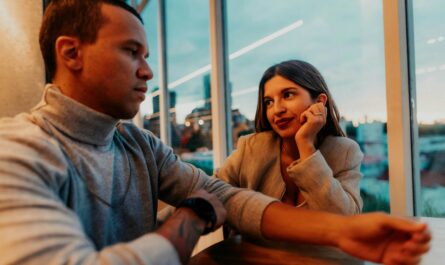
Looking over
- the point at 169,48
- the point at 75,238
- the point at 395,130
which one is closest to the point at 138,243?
the point at 75,238

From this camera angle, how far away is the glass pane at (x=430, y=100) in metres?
1.65

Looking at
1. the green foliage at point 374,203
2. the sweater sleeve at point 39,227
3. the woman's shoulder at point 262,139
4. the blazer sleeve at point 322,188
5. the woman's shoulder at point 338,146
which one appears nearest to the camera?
Result: the sweater sleeve at point 39,227

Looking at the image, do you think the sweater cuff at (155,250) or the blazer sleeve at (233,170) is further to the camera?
the blazer sleeve at (233,170)

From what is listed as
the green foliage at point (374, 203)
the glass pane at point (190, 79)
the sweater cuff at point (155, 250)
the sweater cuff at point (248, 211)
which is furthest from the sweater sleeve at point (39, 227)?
the glass pane at point (190, 79)

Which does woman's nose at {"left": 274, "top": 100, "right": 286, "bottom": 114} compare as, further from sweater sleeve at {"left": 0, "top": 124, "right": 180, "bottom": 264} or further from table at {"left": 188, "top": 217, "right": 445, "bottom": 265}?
sweater sleeve at {"left": 0, "top": 124, "right": 180, "bottom": 264}

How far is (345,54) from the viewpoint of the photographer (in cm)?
192

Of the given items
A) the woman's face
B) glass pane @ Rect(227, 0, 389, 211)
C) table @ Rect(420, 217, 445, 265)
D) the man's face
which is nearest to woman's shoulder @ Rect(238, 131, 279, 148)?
the woman's face

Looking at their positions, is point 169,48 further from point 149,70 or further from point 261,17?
point 149,70

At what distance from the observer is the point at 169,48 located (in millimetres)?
3615

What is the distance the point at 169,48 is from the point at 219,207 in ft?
9.86

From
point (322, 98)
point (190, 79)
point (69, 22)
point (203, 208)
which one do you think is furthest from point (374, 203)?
point (190, 79)

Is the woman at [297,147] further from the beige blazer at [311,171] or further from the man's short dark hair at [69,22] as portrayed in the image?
the man's short dark hair at [69,22]

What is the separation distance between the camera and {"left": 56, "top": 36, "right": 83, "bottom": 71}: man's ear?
0.88 m

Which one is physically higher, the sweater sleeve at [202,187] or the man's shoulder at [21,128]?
the man's shoulder at [21,128]
